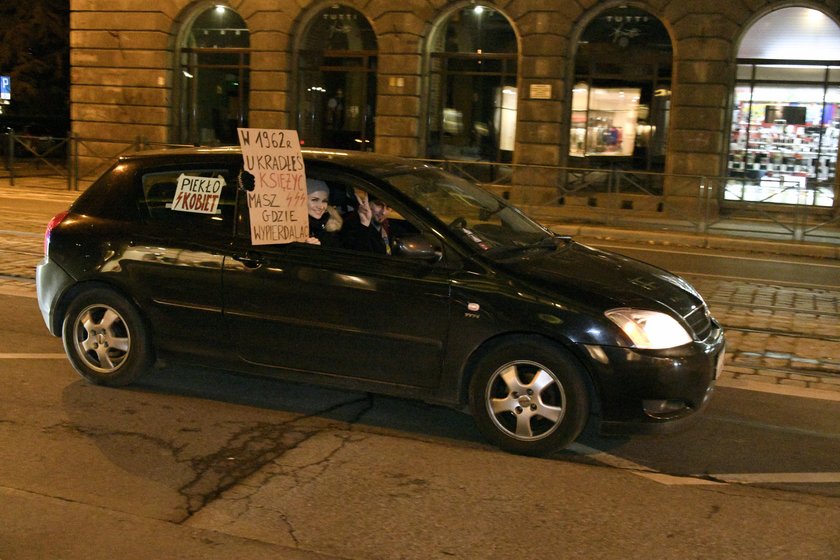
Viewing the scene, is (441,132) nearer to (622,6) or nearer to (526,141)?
(526,141)

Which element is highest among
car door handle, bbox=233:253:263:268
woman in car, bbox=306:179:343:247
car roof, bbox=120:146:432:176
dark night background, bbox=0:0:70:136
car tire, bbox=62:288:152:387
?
dark night background, bbox=0:0:70:136

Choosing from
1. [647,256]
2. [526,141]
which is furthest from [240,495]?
[526,141]

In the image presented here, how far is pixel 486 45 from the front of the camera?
22.8m

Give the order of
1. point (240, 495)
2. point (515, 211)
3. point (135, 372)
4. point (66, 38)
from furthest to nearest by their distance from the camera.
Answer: point (66, 38), point (515, 211), point (135, 372), point (240, 495)

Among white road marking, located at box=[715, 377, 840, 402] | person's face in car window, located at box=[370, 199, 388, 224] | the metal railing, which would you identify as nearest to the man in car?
person's face in car window, located at box=[370, 199, 388, 224]

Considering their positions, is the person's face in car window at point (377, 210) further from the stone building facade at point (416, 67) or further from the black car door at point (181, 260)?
the stone building facade at point (416, 67)

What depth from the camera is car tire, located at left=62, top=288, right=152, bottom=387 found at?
6.45 m

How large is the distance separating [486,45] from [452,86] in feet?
4.05

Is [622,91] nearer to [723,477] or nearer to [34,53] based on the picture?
[723,477]

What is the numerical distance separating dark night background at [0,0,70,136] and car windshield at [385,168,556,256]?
34.9 m

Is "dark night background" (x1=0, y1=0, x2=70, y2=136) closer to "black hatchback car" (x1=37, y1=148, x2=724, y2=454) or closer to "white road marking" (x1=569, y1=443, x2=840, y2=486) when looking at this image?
"black hatchback car" (x1=37, y1=148, x2=724, y2=454)

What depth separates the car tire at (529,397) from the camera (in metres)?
5.34

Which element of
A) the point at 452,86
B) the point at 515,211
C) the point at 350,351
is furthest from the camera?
the point at 452,86

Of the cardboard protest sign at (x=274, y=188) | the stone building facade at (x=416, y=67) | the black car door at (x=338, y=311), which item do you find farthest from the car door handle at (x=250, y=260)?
the stone building facade at (x=416, y=67)
